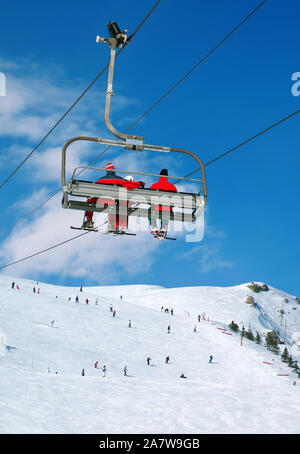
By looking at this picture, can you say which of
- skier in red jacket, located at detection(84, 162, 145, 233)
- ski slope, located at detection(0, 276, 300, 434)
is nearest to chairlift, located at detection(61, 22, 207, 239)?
skier in red jacket, located at detection(84, 162, 145, 233)

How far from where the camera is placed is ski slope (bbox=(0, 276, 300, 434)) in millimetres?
23844

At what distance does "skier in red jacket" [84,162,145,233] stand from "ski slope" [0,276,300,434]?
48.3 feet

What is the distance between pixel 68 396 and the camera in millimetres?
25594

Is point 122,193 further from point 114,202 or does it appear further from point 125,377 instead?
point 125,377

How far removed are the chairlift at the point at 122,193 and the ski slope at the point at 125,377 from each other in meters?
15.4

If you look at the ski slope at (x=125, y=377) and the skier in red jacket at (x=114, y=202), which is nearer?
the skier in red jacket at (x=114, y=202)

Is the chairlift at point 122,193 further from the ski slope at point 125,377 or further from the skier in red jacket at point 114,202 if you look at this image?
the ski slope at point 125,377

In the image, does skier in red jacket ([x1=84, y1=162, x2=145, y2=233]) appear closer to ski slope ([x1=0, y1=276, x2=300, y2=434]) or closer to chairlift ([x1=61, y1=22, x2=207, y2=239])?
chairlift ([x1=61, y1=22, x2=207, y2=239])

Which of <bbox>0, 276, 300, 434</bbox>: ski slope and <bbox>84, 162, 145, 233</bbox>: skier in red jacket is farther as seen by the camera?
<bbox>0, 276, 300, 434</bbox>: ski slope

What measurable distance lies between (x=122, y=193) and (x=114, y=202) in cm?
47

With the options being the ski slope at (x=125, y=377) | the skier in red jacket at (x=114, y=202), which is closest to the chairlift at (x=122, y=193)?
the skier in red jacket at (x=114, y=202)

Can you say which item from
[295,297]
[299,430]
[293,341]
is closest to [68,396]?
[299,430]

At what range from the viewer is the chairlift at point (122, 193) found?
711 centimetres
